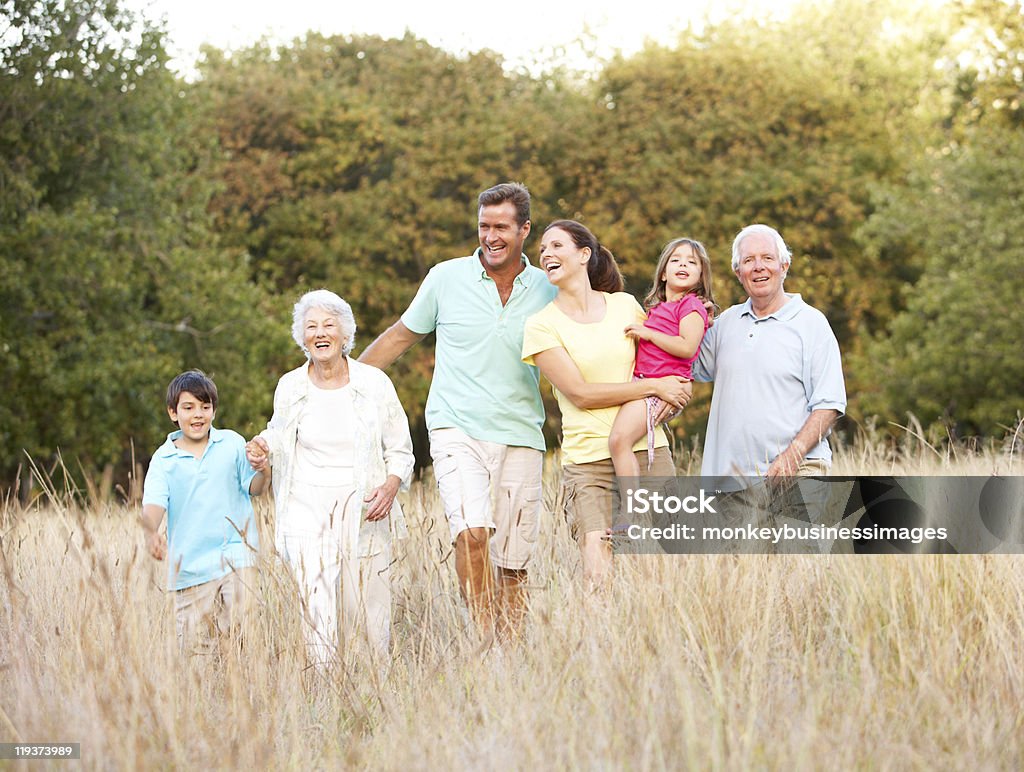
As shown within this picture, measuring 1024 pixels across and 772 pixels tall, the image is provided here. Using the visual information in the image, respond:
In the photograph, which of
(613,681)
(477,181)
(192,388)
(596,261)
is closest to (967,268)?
(477,181)

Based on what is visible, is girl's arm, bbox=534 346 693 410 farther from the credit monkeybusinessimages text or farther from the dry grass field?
the dry grass field

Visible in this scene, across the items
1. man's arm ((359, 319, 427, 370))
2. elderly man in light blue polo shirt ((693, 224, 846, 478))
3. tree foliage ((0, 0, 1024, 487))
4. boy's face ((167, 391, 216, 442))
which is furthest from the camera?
tree foliage ((0, 0, 1024, 487))

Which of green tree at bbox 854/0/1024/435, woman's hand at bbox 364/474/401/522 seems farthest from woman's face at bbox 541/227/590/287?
green tree at bbox 854/0/1024/435

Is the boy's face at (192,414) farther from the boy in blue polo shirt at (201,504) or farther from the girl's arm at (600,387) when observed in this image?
the girl's arm at (600,387)

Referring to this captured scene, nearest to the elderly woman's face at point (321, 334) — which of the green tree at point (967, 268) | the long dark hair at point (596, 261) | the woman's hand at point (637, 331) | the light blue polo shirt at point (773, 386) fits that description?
the long dark hair at point (596, 261)

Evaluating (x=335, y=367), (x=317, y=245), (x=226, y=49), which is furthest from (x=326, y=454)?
(x=226, y=49)

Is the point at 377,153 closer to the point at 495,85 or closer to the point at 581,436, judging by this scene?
the point at 495,85

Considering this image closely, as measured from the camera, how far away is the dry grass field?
3.40m

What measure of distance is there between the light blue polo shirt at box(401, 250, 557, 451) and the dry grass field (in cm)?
87

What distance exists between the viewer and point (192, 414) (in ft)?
17.6

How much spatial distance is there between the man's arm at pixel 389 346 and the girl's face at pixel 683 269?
1239 millimetres

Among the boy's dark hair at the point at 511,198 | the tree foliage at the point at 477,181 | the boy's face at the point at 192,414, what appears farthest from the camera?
the tree foliage at the point at 477,181

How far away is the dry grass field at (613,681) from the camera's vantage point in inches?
134

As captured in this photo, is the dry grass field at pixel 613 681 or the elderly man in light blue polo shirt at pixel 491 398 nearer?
the dry grass field at pixel 613 681
